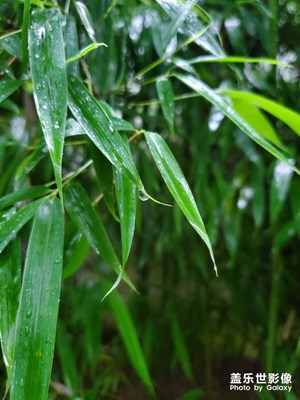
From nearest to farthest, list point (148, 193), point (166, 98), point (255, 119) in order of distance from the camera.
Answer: point (166, 98)
point (255, 119)
point (148, 193)

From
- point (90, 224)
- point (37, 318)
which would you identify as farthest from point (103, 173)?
point (37, 318)

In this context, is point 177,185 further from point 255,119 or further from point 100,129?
point 255,119

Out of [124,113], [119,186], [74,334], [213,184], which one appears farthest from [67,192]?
[74,334]

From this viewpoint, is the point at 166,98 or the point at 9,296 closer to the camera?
the point at 9,296

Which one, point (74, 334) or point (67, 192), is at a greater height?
point (67, 192)

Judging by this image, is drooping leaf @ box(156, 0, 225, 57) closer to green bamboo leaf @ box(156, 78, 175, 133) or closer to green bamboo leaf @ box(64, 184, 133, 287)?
green bamboo leaf @ box(156, 78, 175, 133)

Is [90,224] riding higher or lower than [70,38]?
lower

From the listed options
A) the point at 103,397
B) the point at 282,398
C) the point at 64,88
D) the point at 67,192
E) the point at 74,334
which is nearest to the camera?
the point at 64,88

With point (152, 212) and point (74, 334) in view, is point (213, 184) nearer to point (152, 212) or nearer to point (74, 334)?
point (152, 212)
